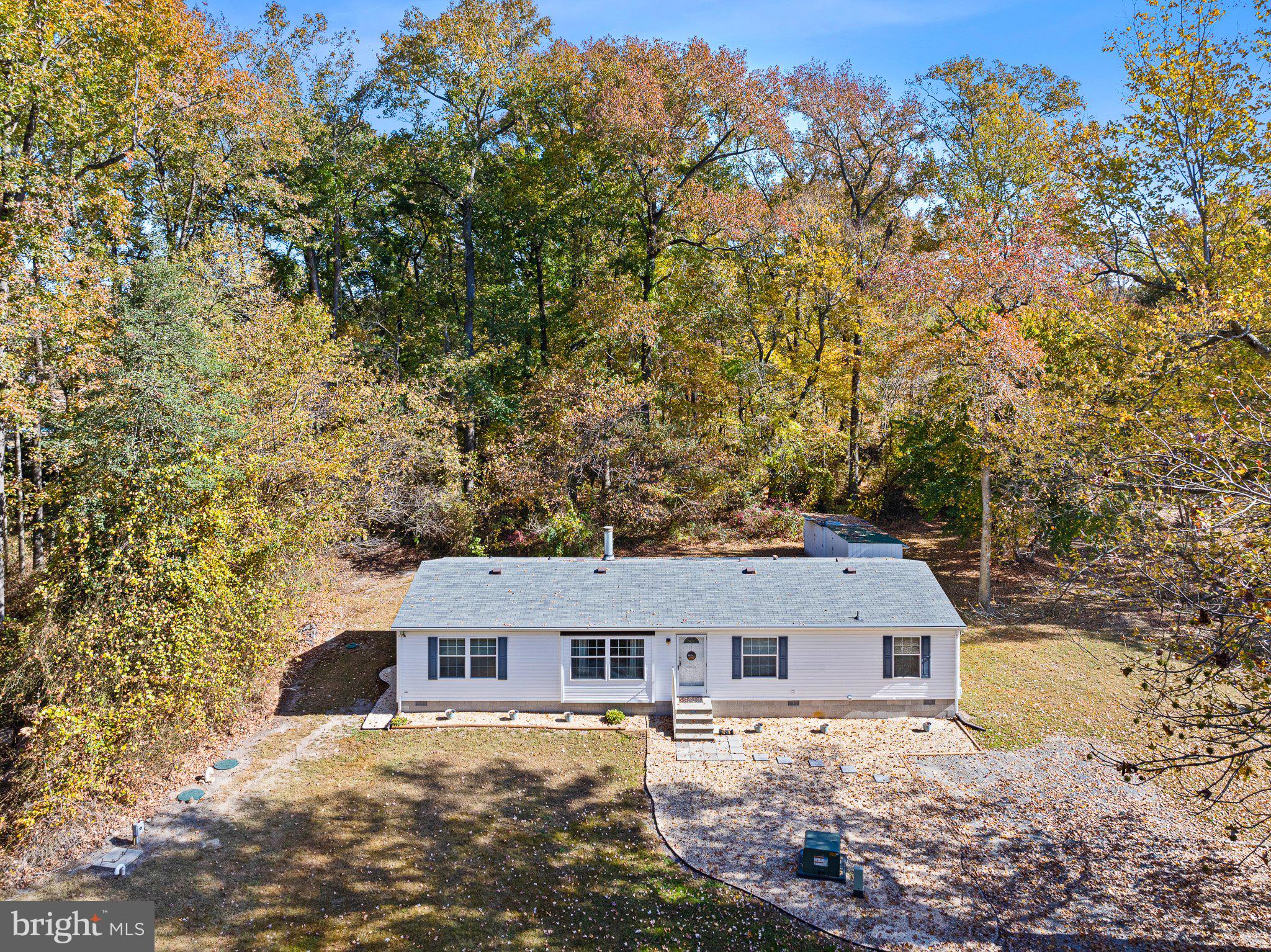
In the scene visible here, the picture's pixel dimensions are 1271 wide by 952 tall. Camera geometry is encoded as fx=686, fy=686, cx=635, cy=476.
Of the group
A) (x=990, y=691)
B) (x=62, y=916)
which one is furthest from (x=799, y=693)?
(x=62, y=916)

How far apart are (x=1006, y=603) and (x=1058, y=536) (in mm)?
2602

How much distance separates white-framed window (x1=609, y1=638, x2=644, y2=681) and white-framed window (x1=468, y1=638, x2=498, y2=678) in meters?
2.70

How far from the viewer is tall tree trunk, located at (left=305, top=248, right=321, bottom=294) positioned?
1117 inches

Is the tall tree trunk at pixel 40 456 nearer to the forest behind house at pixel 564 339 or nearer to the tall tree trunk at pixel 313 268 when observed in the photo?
the forest behind house at pixel 564 339

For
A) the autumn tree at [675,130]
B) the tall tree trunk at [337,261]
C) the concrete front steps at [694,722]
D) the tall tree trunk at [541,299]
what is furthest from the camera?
the tall tree trunk at [541,299]

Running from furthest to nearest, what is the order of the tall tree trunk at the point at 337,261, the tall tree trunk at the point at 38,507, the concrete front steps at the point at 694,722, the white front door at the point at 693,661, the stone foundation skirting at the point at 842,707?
the tall tree trunk at the point at 337,261 < the white front door at the point at 693,661 < the stone foundation skirting at the point at 842,707 < the concrete front steps at the point at 694,722 < the tall tree trunk at the point at 38,507

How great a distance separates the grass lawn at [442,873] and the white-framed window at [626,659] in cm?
239

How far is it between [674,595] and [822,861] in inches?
286

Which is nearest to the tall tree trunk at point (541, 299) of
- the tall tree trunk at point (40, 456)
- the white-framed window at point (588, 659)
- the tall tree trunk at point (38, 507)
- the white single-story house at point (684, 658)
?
the white single-story house at point (684, 658)

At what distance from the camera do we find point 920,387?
105ft

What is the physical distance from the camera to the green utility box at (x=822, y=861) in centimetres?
1065

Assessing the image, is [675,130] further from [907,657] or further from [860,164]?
[907,657]

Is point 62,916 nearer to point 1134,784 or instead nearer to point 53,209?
point 53,209

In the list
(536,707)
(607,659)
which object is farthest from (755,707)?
(536,707)
